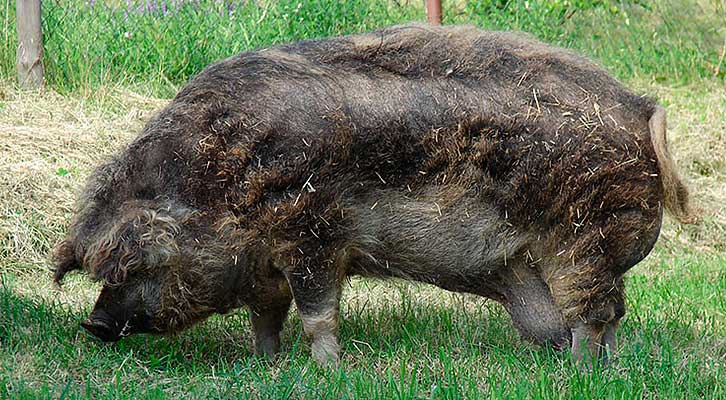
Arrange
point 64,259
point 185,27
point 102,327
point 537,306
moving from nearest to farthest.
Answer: point 102,327 → point 64,259 → point 537,306 → point 185,27

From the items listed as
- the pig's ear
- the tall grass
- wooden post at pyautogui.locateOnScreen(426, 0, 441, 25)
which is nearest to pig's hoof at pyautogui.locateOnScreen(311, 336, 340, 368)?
the pig's ear

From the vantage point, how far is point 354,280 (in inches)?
282

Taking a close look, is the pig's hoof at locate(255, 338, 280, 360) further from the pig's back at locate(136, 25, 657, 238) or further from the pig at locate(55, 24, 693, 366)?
the pig's back at locate(136, 25, 657, 238)

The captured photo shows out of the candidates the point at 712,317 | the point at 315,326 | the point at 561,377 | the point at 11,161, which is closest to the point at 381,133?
the point at 315,326

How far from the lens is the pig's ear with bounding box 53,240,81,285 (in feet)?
17.1

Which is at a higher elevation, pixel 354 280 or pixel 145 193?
pixel 145 193

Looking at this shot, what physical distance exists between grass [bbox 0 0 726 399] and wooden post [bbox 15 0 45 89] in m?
0.14

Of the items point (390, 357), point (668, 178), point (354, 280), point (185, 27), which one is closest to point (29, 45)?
point (185, 27)

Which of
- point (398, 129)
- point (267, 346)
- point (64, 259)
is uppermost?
point (398, 129)

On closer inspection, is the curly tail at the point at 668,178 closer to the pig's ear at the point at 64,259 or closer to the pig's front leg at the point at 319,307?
the pig's front leg at the point at 319,307

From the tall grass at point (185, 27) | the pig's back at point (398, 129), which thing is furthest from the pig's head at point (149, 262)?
the tall grass at point (185, 27)

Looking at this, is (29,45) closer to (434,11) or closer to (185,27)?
(185,27)

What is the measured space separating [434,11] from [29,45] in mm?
3411

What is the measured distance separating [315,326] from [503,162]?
115cm
